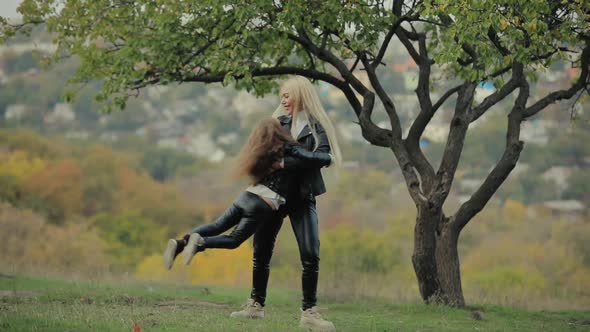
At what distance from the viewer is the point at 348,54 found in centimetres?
1528

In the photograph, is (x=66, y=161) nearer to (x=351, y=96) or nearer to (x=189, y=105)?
(x=189, y=105)

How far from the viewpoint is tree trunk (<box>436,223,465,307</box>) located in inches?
549

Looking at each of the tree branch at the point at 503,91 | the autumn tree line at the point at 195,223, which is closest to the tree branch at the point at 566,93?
the tree branch at the point at 503,91

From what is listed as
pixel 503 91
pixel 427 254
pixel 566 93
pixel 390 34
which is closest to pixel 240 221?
pixel 427 254

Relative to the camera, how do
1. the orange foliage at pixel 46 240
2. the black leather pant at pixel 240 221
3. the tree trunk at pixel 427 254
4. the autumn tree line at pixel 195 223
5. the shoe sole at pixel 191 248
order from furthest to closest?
the autumn tree line at pixel 195 223, the orange foliage at pixel 46 240, the tree trunk at pixel 427 254, the black leather pant at pixel 240 221, the shoe sole at pixel 191 248

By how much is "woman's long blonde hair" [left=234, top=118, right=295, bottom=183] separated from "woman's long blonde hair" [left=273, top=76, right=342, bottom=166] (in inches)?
13.0

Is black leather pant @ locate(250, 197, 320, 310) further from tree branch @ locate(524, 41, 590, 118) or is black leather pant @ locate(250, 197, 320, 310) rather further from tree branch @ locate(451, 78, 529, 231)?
tree branch @ locate(524, 41, 590, 118)

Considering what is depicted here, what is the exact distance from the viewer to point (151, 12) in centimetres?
1474

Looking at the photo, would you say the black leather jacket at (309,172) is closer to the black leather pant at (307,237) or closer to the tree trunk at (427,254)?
the black leather pant at (307,237)

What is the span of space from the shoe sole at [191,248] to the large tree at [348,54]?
4.92 m

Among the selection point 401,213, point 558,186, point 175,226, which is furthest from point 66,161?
point 558,186

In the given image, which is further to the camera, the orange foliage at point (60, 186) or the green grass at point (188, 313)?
the orange foliage at point (60, 186)

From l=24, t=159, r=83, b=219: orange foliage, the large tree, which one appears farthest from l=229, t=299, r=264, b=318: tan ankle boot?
l=24, t=159, r=83, b=219: orange foliage

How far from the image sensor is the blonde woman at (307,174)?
9.28 m
